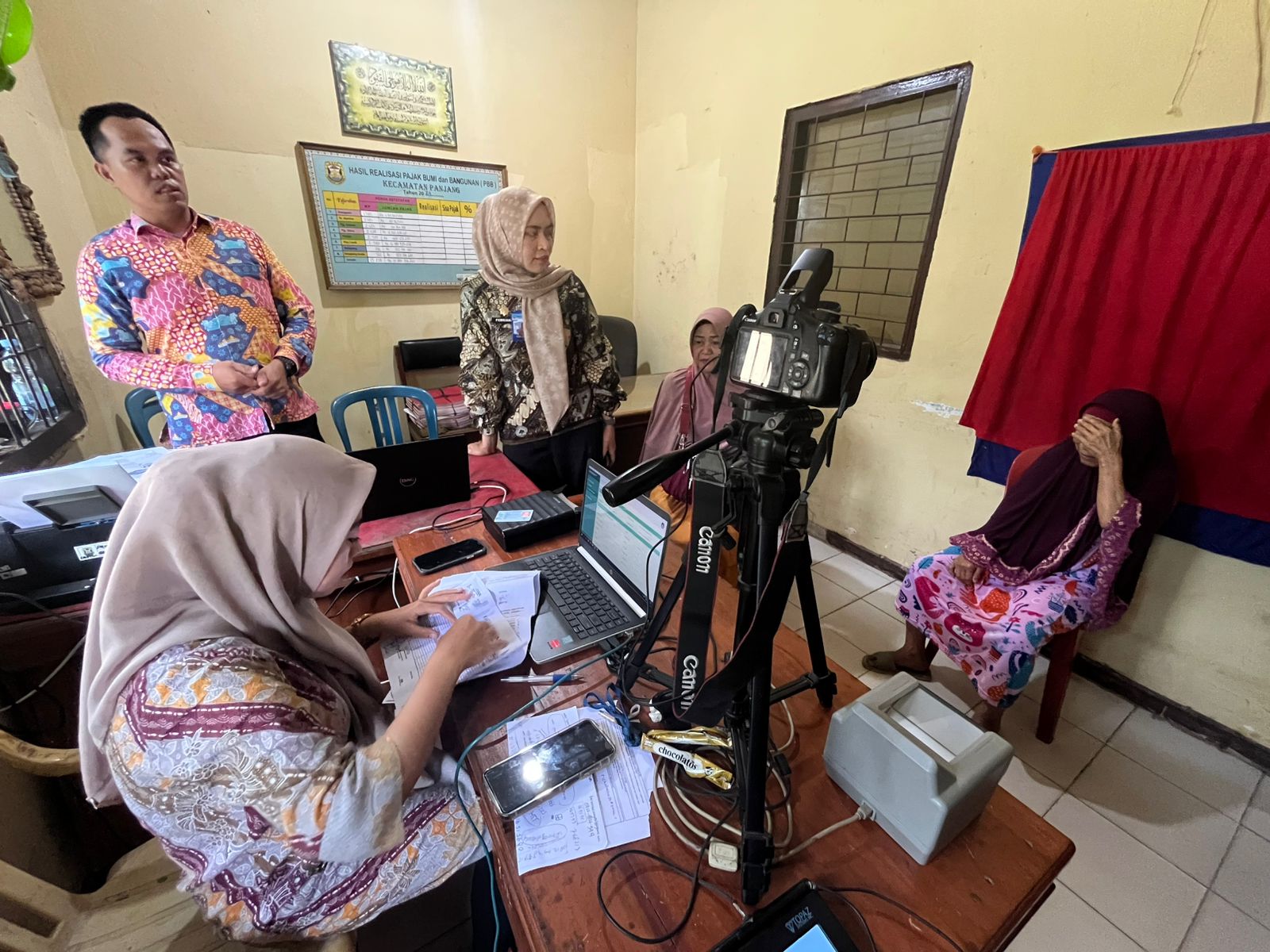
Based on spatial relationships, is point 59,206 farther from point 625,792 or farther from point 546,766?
point 625,792

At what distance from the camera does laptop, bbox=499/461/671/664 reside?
95cm

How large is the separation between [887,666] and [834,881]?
1.50 meters

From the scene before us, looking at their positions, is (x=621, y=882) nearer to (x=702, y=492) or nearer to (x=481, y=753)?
(x=481, y=753)

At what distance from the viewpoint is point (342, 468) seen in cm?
82

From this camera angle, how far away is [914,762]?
611 millimetres

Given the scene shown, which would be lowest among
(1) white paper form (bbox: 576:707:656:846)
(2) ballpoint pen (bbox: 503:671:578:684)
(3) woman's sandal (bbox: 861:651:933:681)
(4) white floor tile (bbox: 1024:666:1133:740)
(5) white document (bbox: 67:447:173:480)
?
(4) white floor tile (bbox: 1024:666:1133:740)

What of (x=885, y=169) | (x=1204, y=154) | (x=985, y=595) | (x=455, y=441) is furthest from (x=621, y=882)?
(x=885, y=169)

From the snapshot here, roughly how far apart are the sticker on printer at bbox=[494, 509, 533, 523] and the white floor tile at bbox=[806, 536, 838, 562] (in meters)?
1.80

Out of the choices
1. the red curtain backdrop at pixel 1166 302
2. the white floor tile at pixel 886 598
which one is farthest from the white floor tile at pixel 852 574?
the red curtain backdrop at pixel 1166 302

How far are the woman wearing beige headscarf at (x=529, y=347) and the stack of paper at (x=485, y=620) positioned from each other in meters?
0.91

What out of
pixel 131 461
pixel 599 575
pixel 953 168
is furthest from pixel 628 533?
pixel 953 168

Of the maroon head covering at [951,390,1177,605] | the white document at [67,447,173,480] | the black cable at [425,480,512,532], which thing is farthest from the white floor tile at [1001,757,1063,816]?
the white document at [67,447,173,480]

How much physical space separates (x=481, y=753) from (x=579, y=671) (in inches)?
8.2

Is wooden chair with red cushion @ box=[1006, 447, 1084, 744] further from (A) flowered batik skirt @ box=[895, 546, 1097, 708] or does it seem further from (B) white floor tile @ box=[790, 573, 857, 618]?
Result: (B) white floor tile @ box=[790, 573, 857, 618]
